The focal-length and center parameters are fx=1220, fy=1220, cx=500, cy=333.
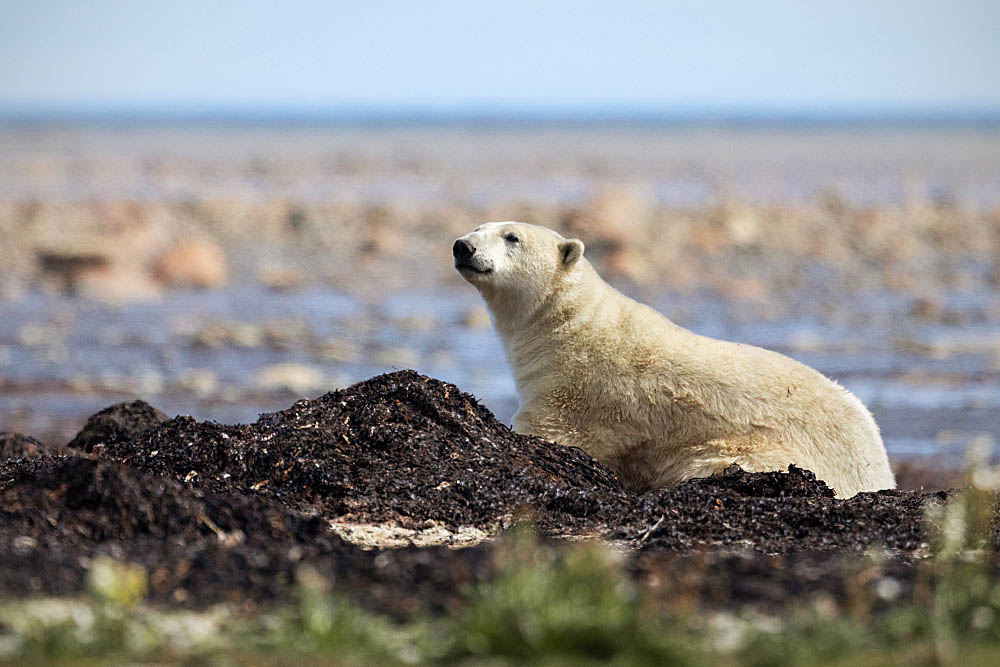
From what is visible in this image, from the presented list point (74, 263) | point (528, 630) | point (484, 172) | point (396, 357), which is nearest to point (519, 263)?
point (528, 630)

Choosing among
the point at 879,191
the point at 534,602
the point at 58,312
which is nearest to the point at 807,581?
the point at 534,602

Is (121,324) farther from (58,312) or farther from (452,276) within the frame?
(452,276)

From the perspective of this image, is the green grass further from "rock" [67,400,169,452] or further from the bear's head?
the bear's head

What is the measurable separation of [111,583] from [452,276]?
18.0m

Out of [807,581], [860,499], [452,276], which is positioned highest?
[452,276]

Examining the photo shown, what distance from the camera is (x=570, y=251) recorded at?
8266mm

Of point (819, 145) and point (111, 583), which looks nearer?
point (111, 583)

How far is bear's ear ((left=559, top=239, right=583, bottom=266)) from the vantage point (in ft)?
27.0

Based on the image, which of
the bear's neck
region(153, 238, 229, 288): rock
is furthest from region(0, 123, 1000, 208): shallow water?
the bear's neck

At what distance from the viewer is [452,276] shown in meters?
22.0

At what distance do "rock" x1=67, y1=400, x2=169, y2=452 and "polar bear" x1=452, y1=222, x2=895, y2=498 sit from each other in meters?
2.36

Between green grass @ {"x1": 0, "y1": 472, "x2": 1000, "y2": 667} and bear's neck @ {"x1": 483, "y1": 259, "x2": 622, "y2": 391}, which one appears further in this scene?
bear's neck @ {"x1": 483, "y1": 259, "x2": 622, "y2": 391}

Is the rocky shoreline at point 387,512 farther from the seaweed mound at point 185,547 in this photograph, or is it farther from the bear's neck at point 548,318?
the bear's neck at point 548,318

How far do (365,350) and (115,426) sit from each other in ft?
23.9
